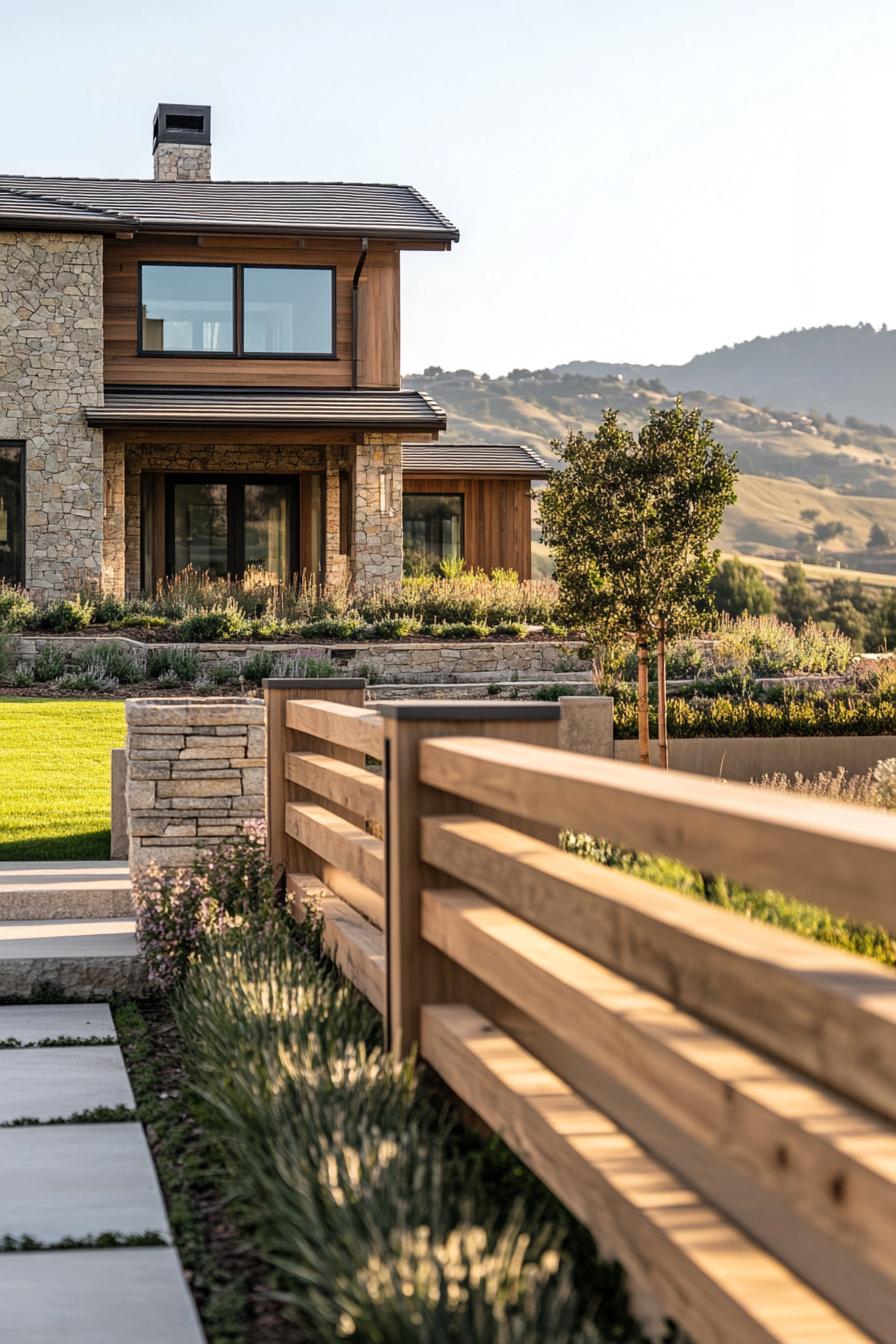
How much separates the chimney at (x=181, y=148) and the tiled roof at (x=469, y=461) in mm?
6160

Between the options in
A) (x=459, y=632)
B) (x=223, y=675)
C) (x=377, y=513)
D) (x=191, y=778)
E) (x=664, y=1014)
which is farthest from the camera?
(x=377, y=513)

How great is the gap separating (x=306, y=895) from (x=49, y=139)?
104ft

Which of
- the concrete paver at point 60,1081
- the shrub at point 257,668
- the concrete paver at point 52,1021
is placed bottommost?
the concrete paver at point 52,1021

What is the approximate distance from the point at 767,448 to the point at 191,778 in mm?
144071

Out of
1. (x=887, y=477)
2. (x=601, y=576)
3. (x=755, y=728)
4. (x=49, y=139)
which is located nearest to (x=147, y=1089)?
(x=601, y=576)

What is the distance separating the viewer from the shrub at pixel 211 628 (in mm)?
18234

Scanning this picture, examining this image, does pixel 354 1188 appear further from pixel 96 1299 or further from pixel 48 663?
pixel 48 663

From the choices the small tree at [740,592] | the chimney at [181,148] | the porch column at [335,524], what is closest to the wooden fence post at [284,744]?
the porch column at [335,524]

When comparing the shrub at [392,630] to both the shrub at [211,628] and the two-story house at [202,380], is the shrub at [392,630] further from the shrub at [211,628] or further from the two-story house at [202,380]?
the two-story house at [202,380]

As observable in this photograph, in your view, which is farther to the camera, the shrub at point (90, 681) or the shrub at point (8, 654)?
the shrub at point (8, 654)

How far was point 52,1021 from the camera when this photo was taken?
5691mm

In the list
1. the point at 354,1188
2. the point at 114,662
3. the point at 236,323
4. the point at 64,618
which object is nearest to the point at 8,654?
the point at 114,662

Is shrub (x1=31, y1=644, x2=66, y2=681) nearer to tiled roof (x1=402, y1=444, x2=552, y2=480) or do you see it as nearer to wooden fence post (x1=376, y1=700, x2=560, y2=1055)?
tiled roof (x1=402, y1=444, x2=552, y2=480)

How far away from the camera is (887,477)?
141375 mm
